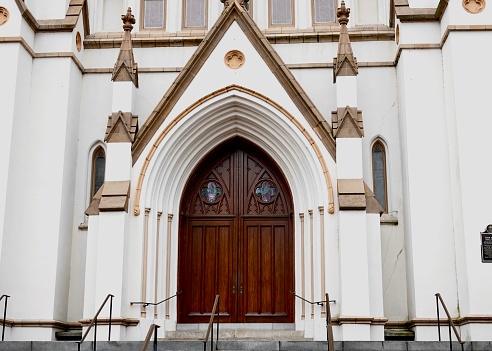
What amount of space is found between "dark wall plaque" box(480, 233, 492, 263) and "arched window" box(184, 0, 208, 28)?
8.36 metres

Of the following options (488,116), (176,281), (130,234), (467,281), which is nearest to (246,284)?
(176,281)

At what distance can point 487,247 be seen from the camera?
15609 millimetres

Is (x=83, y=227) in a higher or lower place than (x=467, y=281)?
higher

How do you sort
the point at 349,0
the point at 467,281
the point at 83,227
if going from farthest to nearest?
the point at 349,0
the point at 83,227
the point at 467,281

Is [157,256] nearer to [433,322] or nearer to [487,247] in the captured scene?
[433,322]

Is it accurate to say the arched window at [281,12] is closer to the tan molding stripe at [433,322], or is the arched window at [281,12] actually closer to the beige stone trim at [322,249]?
the beige stone trim at [322,249]

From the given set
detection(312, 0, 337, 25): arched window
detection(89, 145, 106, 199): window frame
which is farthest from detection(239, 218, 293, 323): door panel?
detection(312, 0, 337, 25): arched window

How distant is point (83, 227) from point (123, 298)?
250 centimetres

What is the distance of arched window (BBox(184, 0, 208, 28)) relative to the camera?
1962 centimetres

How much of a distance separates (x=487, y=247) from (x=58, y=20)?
1051cm

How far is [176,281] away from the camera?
17656 mm

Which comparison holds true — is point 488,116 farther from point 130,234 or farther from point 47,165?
point 47,165

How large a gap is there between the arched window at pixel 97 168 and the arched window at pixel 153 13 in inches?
133

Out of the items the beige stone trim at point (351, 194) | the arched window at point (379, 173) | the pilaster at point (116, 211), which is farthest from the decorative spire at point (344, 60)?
the pilaster at point (116, 211)
